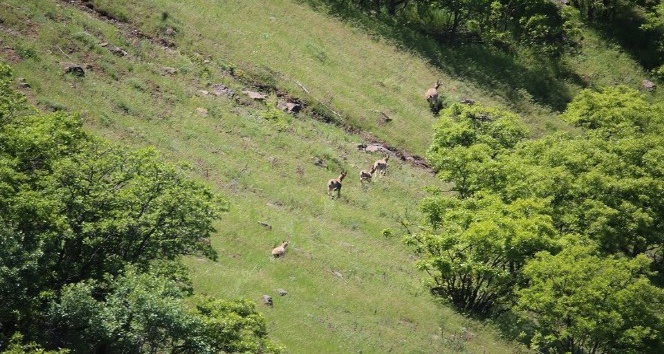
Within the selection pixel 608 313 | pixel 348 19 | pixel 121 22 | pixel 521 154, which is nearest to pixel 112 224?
pixel 608 313

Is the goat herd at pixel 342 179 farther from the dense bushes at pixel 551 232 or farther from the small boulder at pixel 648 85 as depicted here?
the small boulder at pixel 648 85

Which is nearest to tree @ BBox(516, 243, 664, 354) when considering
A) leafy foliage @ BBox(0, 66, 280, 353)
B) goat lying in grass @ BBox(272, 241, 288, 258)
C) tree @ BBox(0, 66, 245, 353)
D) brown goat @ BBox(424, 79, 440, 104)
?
goat lying in grass @ BBox(272, 241, 288, 258)

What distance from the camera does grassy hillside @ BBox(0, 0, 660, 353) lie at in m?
36.2

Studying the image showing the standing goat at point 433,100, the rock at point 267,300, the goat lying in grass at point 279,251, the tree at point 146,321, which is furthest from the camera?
the standing goat at point 433,100

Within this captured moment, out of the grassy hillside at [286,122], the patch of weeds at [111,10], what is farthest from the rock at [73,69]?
the patch of weeds at [111,10]

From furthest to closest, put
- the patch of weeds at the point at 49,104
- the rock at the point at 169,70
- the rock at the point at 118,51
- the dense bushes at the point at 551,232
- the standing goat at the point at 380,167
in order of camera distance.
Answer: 1. the rock at the point at 169,70
2. the standing goat at the point at 380,167
3. the rock at the point at 118,51
4. the patch of weeds at the point at 49,104
5. the dense bushes at the point at 551,232

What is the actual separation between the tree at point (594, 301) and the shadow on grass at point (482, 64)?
33.9 m

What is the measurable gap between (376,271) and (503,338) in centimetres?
710

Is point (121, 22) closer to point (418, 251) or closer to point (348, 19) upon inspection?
A: point (348, 19)

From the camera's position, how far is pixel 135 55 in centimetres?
5222

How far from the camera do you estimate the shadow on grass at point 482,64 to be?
68312mm

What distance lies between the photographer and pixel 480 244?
36875 mm

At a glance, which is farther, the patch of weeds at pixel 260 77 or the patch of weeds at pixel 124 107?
the patch of weeds at pixel 260 77

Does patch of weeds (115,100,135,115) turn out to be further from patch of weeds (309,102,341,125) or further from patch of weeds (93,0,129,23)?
patch of weeds (309,102,341,125)
